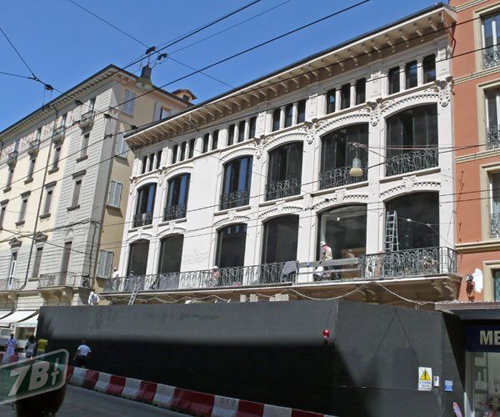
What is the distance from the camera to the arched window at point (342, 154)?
21.1m

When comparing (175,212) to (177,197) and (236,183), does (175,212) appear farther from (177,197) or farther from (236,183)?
(236,183)

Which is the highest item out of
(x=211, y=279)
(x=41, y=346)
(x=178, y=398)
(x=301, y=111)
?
(x=301, y=111)

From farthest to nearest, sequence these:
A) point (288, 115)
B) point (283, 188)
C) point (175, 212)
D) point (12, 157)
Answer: point (12, 157) → point (175, 212) → point (288, 115) → point (283, 188)

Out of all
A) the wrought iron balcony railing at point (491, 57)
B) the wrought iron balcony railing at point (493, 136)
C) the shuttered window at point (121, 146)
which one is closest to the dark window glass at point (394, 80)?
the wrought iron balcony railing at point (491, 57)

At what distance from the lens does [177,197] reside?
94.4ft

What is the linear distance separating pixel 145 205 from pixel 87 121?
27.5 feet

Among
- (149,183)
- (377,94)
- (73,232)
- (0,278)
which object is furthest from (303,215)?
(0,278)

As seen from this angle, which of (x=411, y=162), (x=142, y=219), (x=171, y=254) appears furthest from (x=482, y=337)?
(x=142, y=219)

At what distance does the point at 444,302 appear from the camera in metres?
16.2

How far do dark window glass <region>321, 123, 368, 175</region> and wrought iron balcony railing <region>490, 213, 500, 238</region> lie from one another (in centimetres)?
545

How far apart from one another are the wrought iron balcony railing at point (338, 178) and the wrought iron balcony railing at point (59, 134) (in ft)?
73.3

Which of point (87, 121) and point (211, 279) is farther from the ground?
point (87, 121)

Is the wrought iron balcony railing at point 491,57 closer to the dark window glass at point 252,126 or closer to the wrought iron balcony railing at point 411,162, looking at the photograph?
the wrought iron balcony railing at point 411,162

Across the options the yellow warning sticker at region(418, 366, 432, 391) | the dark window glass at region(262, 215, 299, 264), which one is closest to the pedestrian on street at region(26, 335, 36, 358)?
the dark window glass at region(262, 215, 299, 264)
